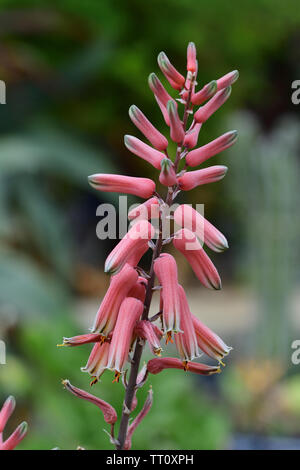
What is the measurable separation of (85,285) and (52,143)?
2064 millimetres

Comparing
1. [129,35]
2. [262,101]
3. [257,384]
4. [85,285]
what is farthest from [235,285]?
[257,384]

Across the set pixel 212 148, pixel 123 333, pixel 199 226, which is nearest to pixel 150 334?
pixel 123 333

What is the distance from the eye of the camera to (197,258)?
90cm

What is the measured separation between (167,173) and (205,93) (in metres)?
0.13

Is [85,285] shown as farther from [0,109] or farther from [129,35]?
[129,35]

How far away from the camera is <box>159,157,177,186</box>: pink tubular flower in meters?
0.83

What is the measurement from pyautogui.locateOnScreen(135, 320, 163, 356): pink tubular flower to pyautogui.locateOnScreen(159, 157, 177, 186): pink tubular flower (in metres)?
0.19

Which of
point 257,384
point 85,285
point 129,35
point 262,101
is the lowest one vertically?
point 257,384

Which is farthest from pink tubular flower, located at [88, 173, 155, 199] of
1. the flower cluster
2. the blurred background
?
the blurred background

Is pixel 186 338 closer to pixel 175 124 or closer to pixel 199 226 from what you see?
pixel 199 226

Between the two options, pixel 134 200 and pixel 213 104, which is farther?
pixel 134 200

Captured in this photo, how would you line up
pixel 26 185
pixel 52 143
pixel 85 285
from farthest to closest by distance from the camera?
pixel 85 285 → pixel 52 143 → pixel 26 185
